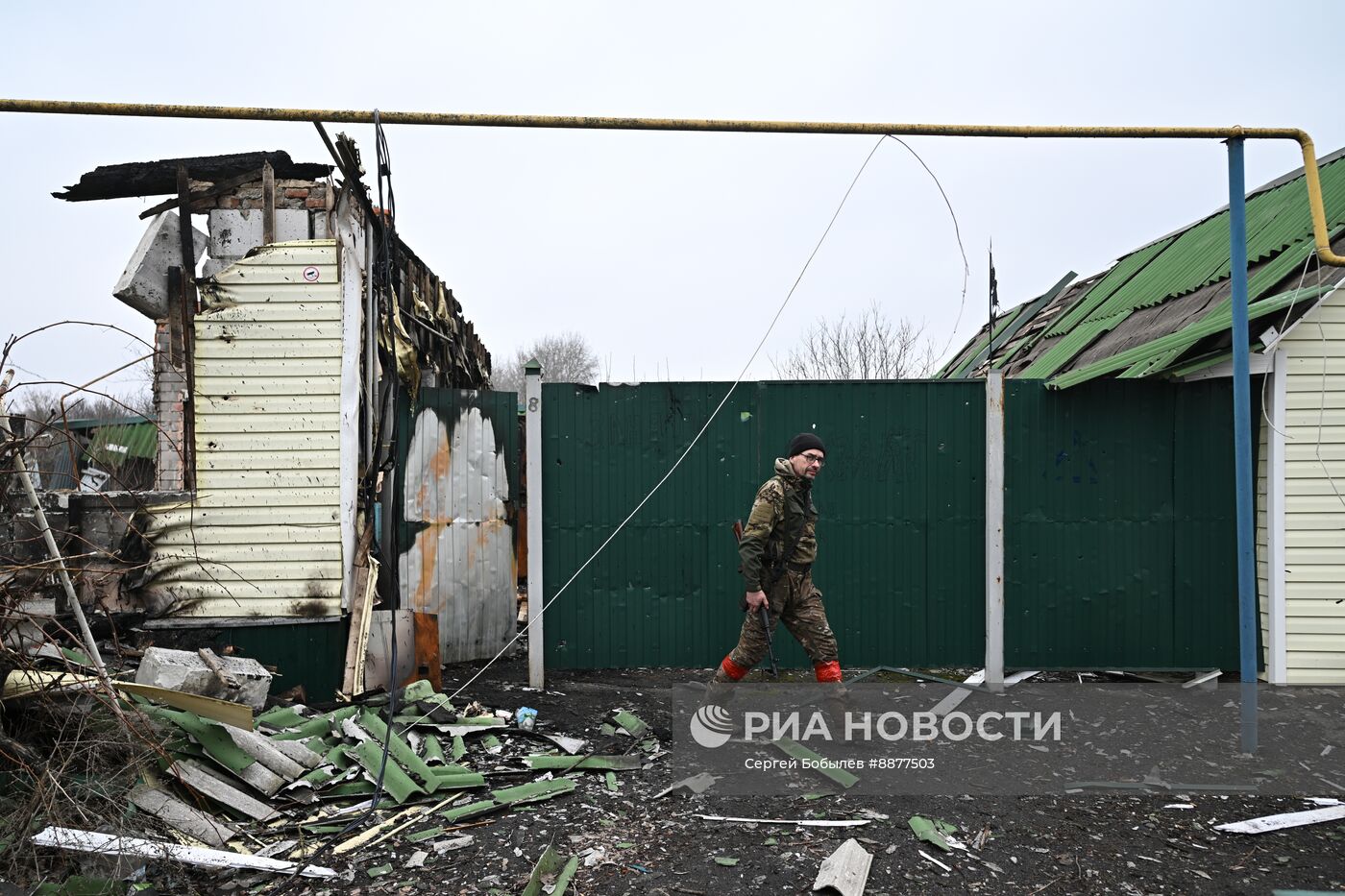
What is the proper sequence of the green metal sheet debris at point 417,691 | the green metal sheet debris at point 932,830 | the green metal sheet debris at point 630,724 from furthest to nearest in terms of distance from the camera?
the green metal sheet debris at point 417,691
the green metal sheet debris at point 630,724
the green metal sheet debris at point 932,830

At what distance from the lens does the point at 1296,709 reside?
18.0 feet

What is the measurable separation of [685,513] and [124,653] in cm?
393

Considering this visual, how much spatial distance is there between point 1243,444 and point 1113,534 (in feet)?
5.55

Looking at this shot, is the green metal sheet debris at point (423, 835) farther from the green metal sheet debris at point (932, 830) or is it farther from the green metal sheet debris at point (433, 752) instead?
the green metal sheet debris at point (932, 830)

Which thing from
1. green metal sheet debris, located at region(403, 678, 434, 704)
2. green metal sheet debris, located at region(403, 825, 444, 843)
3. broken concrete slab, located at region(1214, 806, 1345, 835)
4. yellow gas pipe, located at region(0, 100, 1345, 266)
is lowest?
broken concrete slab, located at region(1214, 806, 1345, 835)

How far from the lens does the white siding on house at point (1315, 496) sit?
5684mm

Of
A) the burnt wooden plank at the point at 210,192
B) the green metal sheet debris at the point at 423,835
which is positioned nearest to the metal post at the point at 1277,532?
the green metal sheet debris at the point at 423,835

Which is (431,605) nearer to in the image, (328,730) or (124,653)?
(328,730)

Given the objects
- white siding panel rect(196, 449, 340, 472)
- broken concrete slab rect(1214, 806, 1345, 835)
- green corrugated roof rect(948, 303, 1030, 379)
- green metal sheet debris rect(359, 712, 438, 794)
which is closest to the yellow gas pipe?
white siding panel rect(196, 449, 340, 472)

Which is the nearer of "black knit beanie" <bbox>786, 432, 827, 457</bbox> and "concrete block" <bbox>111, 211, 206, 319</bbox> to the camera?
"black knit beanie" <bbox>786, 432, 827, 457</bbox>

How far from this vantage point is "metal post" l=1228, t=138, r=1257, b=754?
4680 mm

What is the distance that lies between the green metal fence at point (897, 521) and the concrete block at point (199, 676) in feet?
6.69

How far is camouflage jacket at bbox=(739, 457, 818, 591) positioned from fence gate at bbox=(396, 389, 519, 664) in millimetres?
2547

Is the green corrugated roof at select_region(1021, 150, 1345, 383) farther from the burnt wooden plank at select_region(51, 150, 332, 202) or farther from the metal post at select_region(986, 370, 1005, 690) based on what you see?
the burnt wooden plank at select_region(51, 150, 332, 202)
